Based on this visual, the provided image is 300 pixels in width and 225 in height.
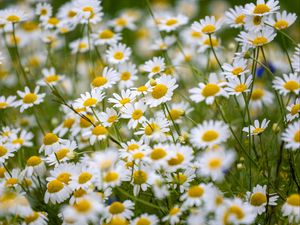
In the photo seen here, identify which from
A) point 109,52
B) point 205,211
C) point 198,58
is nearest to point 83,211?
point 205,211

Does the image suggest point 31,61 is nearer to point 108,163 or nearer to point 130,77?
point 130,77

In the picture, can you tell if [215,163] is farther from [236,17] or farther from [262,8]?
[236,17]

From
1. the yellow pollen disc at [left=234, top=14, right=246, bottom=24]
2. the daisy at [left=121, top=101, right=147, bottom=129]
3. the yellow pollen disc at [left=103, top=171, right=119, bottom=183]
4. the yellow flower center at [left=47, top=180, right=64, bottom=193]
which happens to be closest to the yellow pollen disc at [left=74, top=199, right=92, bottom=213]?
the yellow pollen disc at [left=103, top=171, right=119, bottom=183]

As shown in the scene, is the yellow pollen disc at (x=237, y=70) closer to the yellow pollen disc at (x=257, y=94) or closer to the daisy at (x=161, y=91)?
the daisy at (x=161, y=91)

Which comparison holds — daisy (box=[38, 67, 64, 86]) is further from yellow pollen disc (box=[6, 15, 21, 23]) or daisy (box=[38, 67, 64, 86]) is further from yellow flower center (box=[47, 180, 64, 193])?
yellow flower center (box=[47, 180, 64, 193])

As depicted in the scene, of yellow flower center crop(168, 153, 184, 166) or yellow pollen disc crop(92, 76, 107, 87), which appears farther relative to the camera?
yellow pollen disc crop(92, 76, 107, 87)

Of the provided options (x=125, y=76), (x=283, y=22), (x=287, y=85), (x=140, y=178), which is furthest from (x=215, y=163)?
(x=125, y=76)
